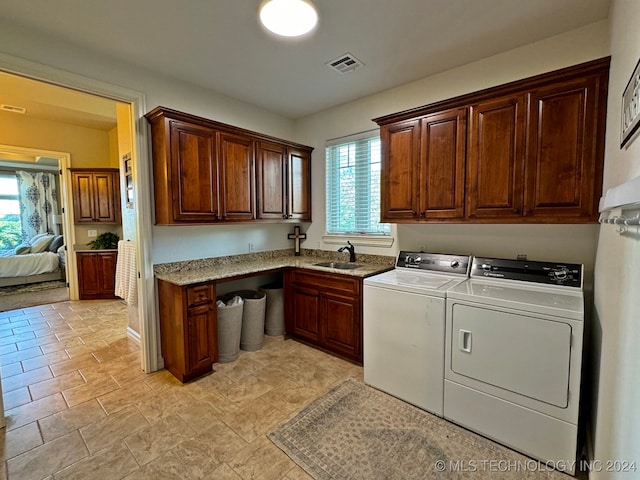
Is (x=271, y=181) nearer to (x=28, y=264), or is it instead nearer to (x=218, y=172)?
(x=218, y=172)

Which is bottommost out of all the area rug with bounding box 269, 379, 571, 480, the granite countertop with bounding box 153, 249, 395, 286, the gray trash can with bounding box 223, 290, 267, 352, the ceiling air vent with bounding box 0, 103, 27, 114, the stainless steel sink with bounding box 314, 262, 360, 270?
the area rug with bounding box 269, 379, 571, 480

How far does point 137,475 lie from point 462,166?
301 cm

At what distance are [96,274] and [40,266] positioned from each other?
1.94 m

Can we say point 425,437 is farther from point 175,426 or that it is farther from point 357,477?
point 175,426

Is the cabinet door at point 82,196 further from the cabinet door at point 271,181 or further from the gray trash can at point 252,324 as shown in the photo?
the gray trash can at point 252,324

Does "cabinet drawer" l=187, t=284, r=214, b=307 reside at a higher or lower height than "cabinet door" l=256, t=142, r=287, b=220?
lower

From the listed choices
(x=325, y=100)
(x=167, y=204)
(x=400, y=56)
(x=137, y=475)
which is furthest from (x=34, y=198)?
(x=400, y=56)

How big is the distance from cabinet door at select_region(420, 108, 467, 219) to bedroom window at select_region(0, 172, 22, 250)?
375 inches

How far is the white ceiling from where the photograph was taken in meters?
1.91

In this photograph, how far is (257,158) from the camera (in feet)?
10.8

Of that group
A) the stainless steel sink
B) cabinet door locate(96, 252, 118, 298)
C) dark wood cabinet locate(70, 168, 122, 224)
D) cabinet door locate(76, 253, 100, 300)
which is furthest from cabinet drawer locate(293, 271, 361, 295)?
dark wood cabinet locate(70, 168, 122, 224)

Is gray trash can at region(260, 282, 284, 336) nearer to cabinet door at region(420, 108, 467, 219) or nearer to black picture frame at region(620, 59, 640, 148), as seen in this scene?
cabinet door at region(420, 108, 467, 219)

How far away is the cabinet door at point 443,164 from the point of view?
7.95 ft

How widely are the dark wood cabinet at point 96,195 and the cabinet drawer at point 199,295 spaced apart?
12.7 ft
